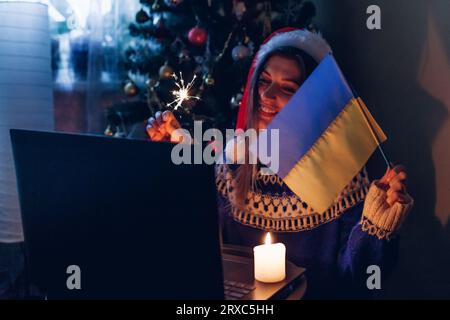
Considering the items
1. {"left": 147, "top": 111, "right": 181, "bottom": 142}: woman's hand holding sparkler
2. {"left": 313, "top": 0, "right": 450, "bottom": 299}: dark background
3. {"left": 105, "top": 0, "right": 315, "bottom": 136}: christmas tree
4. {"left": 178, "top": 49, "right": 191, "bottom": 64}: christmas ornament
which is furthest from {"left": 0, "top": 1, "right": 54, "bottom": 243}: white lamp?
{"left": 313, "top": 0, "right": 450, "bottom": 299}: dark background

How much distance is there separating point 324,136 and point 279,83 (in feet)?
0.97

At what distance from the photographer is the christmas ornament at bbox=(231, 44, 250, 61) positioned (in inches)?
67.0

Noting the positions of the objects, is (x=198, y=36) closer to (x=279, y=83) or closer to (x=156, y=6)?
(x=156, y=6)

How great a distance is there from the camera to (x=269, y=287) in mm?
888

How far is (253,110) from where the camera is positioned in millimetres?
1409

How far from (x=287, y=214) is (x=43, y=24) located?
1.18 m

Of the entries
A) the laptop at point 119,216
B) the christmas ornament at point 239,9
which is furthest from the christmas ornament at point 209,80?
the laptop at point 119,216

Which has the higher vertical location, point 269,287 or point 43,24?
point 43,24

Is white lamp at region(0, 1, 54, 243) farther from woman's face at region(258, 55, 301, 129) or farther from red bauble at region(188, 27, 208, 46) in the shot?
woman's face at region(258, 55, 301, 129)

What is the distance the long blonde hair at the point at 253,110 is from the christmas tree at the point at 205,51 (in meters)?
0.33

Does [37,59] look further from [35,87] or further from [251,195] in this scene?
[251,195]

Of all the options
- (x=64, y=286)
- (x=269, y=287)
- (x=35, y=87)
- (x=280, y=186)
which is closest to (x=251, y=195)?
(x=280, y=186)

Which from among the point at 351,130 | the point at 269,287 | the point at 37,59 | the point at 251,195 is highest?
the point at 37,59

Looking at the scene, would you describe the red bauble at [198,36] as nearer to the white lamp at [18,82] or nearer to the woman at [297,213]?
the woman at [297,213]
